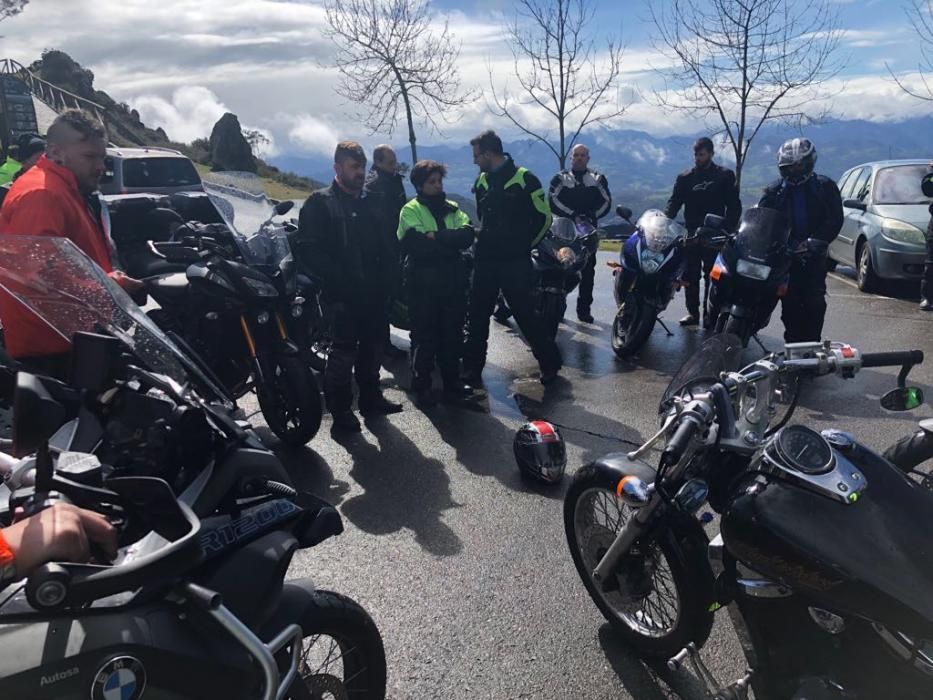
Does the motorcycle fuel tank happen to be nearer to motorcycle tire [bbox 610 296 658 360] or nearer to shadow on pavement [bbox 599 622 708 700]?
shadow on pavement [bbox 599 622 708 700]

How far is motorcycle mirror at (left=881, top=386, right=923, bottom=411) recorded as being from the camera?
2.33m

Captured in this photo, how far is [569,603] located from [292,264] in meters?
4.05

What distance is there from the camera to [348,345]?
560cm

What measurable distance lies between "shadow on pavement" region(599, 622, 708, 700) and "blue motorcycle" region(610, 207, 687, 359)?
172 inches

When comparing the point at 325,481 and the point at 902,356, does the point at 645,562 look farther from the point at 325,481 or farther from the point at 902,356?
the point at 325,481

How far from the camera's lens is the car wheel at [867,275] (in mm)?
9695

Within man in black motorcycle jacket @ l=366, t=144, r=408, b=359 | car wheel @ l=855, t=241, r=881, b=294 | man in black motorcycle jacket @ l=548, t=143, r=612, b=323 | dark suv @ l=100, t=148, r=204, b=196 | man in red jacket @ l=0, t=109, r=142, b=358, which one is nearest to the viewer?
man in red jacket @ l=0, t=109, r=142, b=358

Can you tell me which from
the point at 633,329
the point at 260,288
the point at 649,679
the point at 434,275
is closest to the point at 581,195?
the point at 633,329

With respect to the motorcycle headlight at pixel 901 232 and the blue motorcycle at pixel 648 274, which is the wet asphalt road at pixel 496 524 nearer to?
the blue motorcycle at pixel 648 274

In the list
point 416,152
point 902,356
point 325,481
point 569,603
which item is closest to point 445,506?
point 325,481

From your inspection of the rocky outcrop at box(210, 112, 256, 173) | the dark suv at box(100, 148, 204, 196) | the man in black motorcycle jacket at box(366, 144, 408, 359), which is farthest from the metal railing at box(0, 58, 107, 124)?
the man in black motorcycle jacket at box(366, 144, 408, 359)

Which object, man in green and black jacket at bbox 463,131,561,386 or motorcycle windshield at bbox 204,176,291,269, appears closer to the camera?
man in green and black jacket at bbox 463,131,561,386

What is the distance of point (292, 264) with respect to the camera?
6.32m

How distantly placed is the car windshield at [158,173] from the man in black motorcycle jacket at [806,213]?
11217mm
